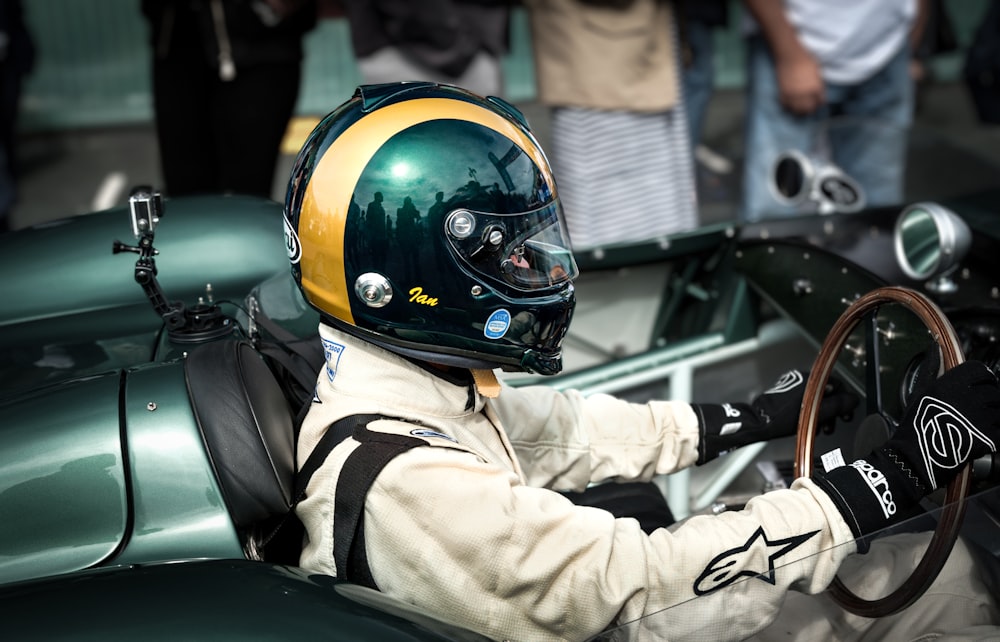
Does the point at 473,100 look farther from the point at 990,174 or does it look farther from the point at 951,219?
the point at 990,174

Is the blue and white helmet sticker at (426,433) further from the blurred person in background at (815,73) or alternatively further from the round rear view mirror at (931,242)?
the blurred person in background at (815,73)

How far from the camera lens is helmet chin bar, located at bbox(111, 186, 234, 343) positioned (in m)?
1.90

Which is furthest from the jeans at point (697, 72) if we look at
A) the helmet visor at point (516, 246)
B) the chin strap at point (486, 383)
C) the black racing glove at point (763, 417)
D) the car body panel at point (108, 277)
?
the chin strap at point (486, 383)

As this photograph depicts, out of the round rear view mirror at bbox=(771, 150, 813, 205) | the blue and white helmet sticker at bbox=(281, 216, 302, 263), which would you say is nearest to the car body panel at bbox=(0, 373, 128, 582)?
the blue and white helmet sticker at bbox=(281, 216, 302, 263)

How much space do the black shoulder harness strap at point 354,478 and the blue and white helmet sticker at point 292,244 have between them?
0.86 ft

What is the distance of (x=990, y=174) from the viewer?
10.1ft

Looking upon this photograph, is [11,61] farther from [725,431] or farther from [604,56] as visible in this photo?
[725,431]

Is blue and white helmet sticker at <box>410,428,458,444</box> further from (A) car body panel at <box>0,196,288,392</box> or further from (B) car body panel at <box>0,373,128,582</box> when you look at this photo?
(A) car body panel at <box>0,196,288,392</box>

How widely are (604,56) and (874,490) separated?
233cm

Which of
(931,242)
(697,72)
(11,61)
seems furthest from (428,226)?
(11,61)

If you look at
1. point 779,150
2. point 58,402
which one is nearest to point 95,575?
point 58,402

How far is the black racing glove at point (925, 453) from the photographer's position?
1.57m

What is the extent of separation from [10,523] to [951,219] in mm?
1815

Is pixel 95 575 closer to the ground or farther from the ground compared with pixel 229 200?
closer to the ground
